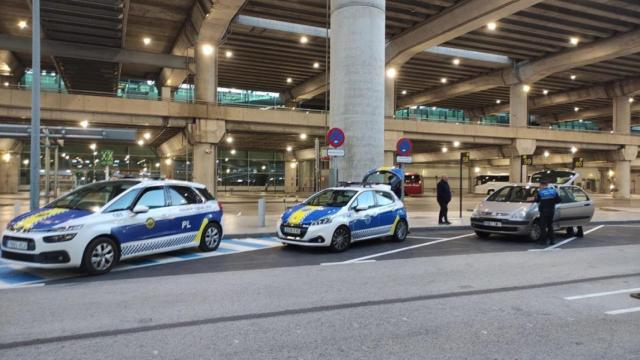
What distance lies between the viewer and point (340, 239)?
11359 mm

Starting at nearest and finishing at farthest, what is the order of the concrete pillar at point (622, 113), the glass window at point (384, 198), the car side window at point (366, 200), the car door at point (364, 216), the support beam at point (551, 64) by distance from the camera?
the car door at point (364, 216), the car side window at point (366, 200), the glass window at point (384, 198), the support beam at point (551, 64), the concrete pillar at point (622, 113)

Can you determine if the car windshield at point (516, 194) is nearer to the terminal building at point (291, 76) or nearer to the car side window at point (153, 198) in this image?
the terminal building at point (291, 76)

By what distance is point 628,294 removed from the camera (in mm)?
7336

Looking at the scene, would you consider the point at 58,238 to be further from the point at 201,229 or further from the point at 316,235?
the point at 316,235

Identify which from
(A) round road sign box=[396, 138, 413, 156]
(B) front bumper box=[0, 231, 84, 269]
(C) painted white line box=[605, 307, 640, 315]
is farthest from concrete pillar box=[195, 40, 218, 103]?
(C) painted white line box=[605, 307, 640, 315]

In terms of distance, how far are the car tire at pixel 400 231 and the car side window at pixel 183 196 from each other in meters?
5.37

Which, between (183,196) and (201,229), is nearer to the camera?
(183,196)

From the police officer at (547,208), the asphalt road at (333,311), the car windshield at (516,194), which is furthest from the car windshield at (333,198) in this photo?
the car windshield at (516,194)

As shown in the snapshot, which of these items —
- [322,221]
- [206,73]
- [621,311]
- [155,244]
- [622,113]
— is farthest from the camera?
[622,113]

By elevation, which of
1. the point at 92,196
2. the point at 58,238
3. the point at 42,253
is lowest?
the point at 42,253

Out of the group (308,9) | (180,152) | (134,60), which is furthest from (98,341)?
(180,152)

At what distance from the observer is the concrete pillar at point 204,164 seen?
30.2 m

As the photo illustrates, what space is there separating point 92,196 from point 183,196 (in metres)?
1.86

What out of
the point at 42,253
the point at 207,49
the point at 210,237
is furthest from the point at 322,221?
the point at 207,49
